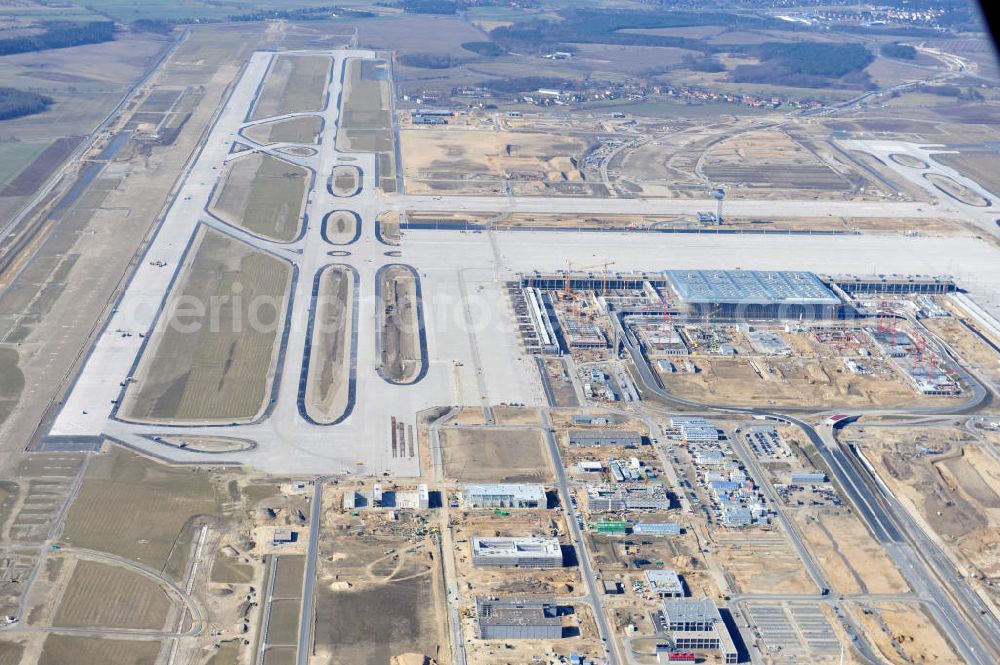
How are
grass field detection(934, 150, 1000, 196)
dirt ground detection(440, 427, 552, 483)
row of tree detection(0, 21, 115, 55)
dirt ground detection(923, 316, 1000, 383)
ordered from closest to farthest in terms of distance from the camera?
dirt ground detection(440, 427, 552, 483), dirt ground detection(923, 316, 1000, 383), grass field detection(934, 150, 1000, 196), row of tree detection(0, 21, 115, 55)

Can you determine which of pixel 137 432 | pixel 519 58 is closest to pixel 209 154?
pixel 137 432

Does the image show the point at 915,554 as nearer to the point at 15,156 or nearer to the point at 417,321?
the point at 417,321


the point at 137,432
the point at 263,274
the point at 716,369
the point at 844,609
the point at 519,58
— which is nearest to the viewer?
the point at 844,609

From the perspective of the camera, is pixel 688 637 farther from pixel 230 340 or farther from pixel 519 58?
pixel 519 58

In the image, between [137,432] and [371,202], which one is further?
[371,202]

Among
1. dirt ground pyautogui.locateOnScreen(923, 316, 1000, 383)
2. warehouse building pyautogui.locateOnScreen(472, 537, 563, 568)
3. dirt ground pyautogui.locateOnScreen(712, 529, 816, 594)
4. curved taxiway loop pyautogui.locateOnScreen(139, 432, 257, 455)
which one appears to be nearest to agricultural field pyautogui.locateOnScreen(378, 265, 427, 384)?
curved taxiway loop pyautogui.locateOnScreen(139, 432, 257, 455)

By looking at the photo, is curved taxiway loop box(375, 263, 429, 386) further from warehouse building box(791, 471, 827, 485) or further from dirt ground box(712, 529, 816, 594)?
warehouse building box(791, 471, 827, 485)

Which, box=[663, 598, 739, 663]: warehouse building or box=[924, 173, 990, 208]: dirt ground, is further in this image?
box=[924, 173, 990, 208]: dirt ground

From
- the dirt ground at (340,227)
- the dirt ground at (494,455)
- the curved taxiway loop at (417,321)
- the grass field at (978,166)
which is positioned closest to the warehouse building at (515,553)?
the dirt ground at (494,455)
